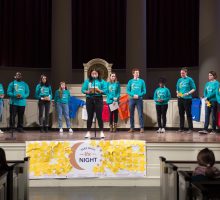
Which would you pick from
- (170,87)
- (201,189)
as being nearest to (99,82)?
(201,189)

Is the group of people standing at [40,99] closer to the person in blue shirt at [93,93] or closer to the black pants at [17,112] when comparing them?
the black pants at [17,112]

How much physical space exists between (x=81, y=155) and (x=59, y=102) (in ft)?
15.5

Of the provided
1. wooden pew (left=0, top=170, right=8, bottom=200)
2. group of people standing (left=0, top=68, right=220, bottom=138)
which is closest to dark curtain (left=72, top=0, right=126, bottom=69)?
group of people standing (left=0, top=68, right=220, bottom=138)

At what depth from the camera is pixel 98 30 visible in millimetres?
21391

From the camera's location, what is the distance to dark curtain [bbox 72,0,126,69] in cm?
2130

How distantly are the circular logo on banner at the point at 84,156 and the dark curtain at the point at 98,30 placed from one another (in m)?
11.5

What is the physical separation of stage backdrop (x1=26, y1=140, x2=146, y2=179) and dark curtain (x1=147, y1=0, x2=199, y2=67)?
10.9 m

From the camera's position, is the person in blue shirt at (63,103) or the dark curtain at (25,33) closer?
the person in blue shirt at (63,103)

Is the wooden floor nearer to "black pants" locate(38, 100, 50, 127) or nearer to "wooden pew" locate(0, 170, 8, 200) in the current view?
"black pants" locate(38, 100, 50, 127)

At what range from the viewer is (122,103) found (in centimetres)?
1572

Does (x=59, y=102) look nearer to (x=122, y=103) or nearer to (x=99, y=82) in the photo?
(x=122, y=103)

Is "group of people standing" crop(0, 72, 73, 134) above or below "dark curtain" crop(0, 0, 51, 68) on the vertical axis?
below

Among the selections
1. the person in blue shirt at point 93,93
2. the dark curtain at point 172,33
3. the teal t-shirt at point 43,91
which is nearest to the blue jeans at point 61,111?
the teal t-shirt at point 43,91

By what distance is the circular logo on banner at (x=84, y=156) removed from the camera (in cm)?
1003
